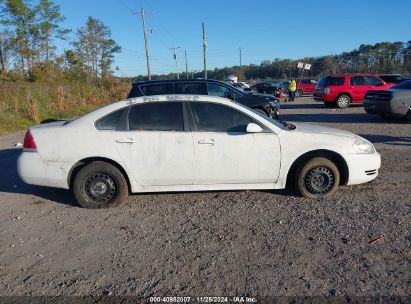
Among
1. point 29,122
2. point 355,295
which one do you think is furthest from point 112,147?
point 29,122

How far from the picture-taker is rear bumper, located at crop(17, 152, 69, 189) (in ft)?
16.7

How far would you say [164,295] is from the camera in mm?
3139

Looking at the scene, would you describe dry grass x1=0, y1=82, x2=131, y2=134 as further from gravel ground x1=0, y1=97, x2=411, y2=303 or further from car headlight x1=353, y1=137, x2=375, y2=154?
car headlight x1=353, y1=137, x2=375, y2=154

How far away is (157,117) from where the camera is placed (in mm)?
5164

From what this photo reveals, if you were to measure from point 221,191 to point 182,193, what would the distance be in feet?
1.97

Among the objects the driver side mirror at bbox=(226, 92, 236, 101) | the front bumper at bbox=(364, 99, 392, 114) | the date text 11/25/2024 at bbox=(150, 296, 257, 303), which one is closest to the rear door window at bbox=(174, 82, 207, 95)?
the driver side mirror at bbox=(226, 92, 236, 101)

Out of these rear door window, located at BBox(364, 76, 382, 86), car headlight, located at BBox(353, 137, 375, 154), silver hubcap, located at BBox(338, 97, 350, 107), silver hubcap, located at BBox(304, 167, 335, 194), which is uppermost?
rear door window, located at BBox(364, 76, 382, 86)

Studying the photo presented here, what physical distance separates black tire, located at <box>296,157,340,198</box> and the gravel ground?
0.57 feet

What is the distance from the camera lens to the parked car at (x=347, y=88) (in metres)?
19.4

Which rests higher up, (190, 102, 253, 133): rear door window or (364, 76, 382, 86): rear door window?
(364, 76, 382, 86): rear door window

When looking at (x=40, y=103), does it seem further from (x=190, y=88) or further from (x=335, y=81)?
(x=335, y=81)

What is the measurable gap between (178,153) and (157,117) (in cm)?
60

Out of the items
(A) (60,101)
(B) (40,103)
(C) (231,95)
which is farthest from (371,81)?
(B) (40,103)

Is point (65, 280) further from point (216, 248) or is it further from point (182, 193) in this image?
point (182, 193)
